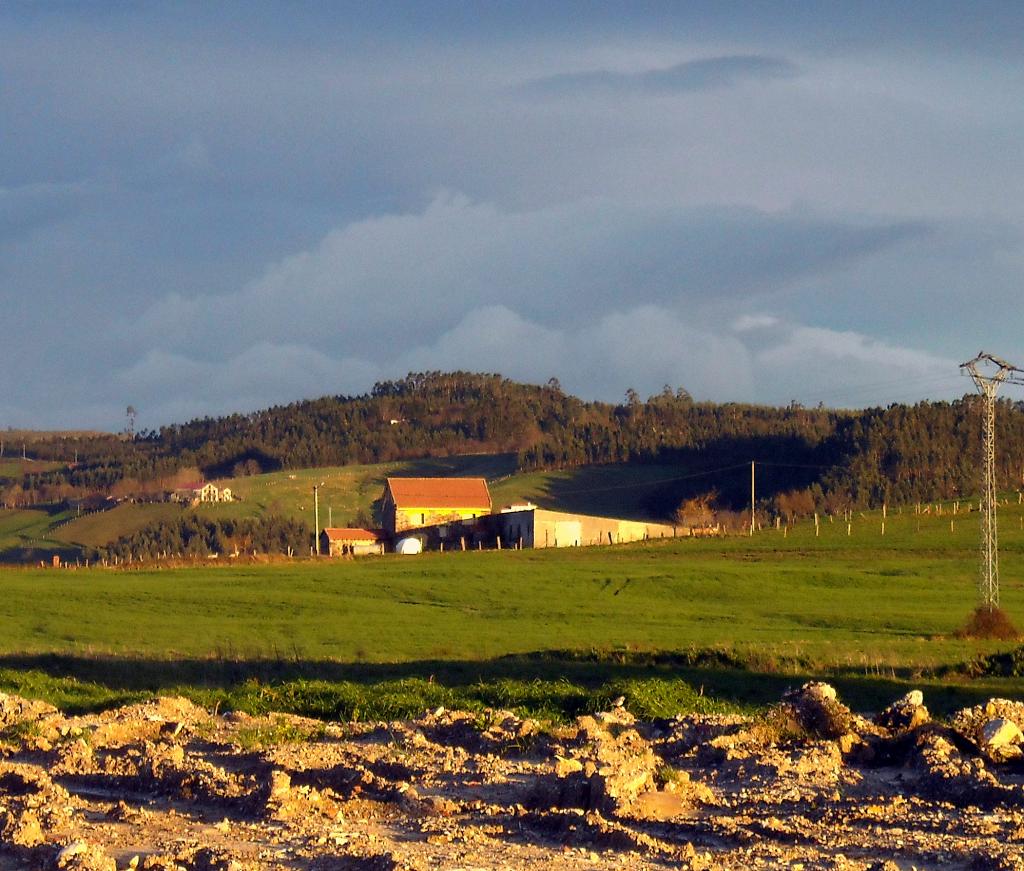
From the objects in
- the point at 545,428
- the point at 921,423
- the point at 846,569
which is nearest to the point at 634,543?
the point at 846,569

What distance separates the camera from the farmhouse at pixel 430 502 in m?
92.2

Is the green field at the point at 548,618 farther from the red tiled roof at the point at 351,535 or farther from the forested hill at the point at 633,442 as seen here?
the forested hill at the point at 633,442

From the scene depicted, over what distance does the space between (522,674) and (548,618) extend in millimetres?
20016

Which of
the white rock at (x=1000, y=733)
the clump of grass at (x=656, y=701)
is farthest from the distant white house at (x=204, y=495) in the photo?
the white rock at (x=1000, y=733)

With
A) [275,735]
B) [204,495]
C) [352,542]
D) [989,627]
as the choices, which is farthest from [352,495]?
[275,735]

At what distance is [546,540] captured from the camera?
260ft

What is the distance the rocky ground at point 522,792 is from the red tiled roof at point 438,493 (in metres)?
80.2

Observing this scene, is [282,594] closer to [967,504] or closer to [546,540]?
[546,540]

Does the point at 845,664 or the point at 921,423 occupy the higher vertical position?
the point at 921,423

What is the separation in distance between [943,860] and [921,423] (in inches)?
4696

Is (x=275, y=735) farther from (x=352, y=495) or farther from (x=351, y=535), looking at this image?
(x=352, y=495)

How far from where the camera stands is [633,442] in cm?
15538

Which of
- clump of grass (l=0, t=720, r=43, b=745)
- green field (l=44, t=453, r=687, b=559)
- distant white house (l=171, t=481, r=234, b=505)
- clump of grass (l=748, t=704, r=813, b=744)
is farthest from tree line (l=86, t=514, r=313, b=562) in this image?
clump of grass (l=748, t=704, r=813, b=744)

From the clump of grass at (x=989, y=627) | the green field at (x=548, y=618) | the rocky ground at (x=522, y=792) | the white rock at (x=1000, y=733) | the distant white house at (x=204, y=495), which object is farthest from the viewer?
the distant white house at (x=204, y=495)
